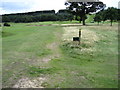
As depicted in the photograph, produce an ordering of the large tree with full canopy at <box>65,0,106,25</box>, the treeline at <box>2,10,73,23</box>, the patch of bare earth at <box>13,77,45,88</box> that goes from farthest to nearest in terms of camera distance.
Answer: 1. the treeline at <box>2,10,73,23</box>
2. the large tree with full canopy at <box>65,0,106,25</box>
3. the patch of bare earth at <box>13,77,45,88</box>

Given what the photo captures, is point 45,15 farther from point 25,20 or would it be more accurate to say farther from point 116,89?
point 116,89

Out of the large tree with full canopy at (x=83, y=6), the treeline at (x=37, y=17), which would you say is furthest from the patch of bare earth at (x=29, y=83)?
the treeline at (x=37, y=17)

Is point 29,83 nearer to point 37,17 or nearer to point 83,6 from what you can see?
point 83,6

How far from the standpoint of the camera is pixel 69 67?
1148 centimetres

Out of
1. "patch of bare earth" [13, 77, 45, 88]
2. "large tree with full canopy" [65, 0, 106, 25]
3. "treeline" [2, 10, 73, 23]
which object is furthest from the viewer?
"treeline" [2, 10, 73, 23]

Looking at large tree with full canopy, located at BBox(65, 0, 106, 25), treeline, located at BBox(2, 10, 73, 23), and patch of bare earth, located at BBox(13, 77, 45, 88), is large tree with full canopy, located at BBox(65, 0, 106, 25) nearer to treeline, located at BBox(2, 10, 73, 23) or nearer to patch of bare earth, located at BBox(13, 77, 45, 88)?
treeline, located at BBox(2, 10, 73, 23)

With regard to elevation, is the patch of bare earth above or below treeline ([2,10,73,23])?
below

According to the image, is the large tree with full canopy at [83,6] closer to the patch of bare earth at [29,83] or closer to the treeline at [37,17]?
the treeline at [37,17]

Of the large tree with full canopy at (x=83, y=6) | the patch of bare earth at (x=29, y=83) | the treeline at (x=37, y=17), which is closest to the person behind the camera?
the patch of bare earth at (x=29, y=83)

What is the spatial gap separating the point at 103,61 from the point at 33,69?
557 centimetres

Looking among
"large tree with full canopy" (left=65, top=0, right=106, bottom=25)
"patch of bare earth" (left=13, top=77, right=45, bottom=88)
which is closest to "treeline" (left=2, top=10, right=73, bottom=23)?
"large tree with full canopy" (left=65, top=0, right=106, bottom=25)

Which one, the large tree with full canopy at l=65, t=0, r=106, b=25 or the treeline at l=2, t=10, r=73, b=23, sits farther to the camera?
the treeline at l=2, t=10, r=73, b=23

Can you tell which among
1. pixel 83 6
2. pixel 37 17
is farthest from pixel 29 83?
pixel 37 17

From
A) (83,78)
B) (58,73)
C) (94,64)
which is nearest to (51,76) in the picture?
(58,73)
